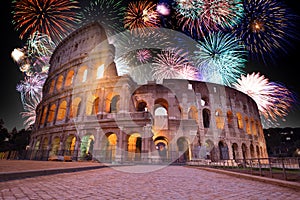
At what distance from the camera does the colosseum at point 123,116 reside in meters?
16.4

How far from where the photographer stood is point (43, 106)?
78.4ft

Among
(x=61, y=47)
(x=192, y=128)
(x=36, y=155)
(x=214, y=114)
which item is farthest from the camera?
(x=61, y=47)

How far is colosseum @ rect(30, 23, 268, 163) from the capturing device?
16.4m

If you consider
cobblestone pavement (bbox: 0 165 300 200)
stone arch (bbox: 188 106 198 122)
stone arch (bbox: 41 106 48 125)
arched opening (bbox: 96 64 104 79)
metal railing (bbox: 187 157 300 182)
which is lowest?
cobblestone pavement (bbox: 0 165 300 200)

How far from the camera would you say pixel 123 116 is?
16.5m

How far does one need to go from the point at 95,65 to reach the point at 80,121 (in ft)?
27.2

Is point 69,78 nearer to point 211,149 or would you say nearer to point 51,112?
point 51,112

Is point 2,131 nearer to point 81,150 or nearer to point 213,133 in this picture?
point 81,150

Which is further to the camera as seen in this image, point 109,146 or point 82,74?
point 82,74

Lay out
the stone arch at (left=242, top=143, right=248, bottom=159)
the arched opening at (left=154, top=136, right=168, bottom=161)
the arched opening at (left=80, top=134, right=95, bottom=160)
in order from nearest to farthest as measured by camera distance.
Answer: the arched opening at (left=80, top=134, right=95, bottom=160) < the arched opening at (left=154, top=136, right=168, bottom=161) < the stone arch at (left=242, top=143, right=248, bottom=159)

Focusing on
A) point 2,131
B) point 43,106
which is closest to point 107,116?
point 43,106

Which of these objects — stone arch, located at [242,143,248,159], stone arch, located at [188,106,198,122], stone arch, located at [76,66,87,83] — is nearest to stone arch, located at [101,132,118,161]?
stone arch, located at [76,66,87,83]

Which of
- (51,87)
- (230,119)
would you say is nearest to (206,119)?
(230,119)

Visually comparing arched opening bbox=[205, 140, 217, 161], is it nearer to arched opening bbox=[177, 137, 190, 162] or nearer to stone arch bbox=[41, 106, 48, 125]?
arched opening bbox=[177, 137, 190, 162]
